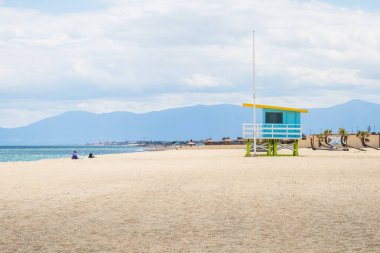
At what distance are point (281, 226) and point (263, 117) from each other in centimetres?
3486

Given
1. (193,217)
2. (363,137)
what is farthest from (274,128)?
(363,137)

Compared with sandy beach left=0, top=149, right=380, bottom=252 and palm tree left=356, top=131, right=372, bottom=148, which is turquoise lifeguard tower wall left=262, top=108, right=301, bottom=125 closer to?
sandy beach left=0, top=149, right=380, bottom=252

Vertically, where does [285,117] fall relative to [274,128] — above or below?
above

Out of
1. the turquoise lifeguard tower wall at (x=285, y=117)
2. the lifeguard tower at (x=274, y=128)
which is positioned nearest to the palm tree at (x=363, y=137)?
the lifeguard tower at (x=274, y=128)

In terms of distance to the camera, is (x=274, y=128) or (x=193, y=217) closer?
(x=193, y=217)

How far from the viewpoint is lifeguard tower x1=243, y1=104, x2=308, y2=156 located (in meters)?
41.9

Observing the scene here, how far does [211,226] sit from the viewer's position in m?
9.73

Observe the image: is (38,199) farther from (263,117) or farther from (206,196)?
(263,117)

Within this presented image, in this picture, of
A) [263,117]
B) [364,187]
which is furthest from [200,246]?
[263,117]

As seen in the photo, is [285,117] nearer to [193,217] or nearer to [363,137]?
[193,217]

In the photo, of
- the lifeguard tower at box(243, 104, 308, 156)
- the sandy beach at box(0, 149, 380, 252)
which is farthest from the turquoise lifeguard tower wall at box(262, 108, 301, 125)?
the sandy beach at box(0, 149, 380, 252)

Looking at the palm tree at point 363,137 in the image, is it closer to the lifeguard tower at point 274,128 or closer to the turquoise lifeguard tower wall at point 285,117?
the lifeguard tower at point 274,128

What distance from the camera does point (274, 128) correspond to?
41.8 meters

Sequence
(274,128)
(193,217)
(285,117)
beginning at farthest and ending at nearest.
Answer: (285,117), (274,128), (193,217)
